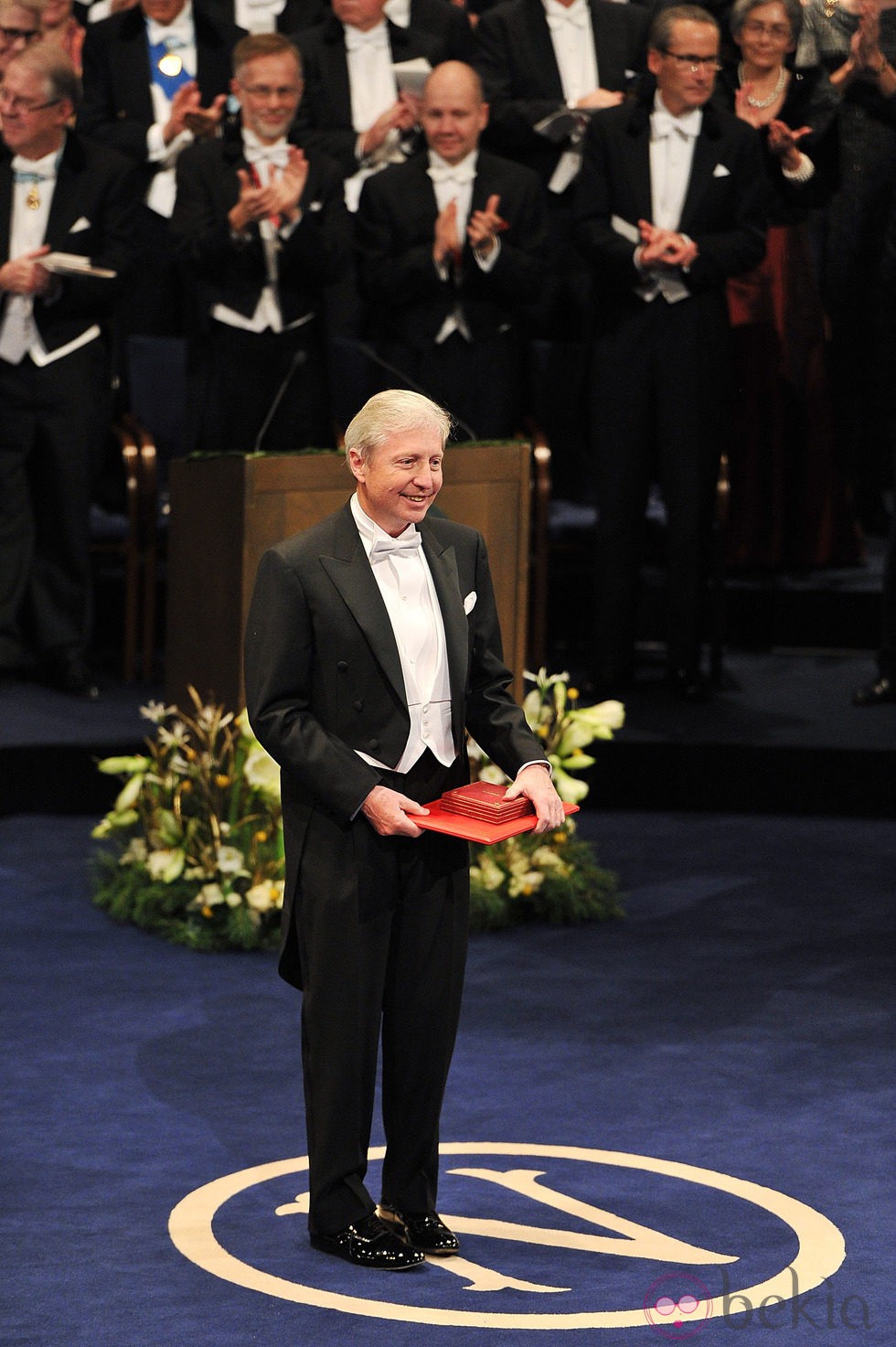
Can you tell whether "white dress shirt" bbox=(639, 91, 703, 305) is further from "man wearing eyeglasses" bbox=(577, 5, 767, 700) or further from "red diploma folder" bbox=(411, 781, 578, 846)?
"red diploma folder" bbox=(411, 781, 578, 846)

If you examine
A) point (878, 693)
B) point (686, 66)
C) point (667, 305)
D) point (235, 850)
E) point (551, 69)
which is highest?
point (551, 69)

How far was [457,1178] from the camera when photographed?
3.85 metres

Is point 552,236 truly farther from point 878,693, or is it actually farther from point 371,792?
point 371,792

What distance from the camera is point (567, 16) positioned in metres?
7.46

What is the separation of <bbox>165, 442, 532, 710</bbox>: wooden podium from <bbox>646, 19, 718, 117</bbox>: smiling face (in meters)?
1.86

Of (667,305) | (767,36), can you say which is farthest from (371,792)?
(767,36)

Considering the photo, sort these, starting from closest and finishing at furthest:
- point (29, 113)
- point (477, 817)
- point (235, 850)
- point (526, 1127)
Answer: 1. point (477, 817)
2. point (526, 1127)
3. point (235, 850)
4. point (29, 113)

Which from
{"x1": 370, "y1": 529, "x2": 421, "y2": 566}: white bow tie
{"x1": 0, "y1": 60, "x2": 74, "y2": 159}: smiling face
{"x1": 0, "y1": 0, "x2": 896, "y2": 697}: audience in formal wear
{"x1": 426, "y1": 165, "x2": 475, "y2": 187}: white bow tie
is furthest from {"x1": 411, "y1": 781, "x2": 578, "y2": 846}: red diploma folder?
{"x1": 0, "y1": 60, "x2": 74, "y2": 159}: smiling face

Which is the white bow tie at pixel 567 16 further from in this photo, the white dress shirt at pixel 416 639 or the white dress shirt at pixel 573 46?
the white dress shirt at pixel 416 639

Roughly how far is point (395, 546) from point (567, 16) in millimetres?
4588

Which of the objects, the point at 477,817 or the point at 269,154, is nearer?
the point at 477,817

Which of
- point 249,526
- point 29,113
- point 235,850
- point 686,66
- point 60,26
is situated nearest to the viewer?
point 249,526

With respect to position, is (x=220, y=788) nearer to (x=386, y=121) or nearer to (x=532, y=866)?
(x=532, y=866)

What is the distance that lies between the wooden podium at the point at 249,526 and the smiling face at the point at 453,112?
1718 mm
